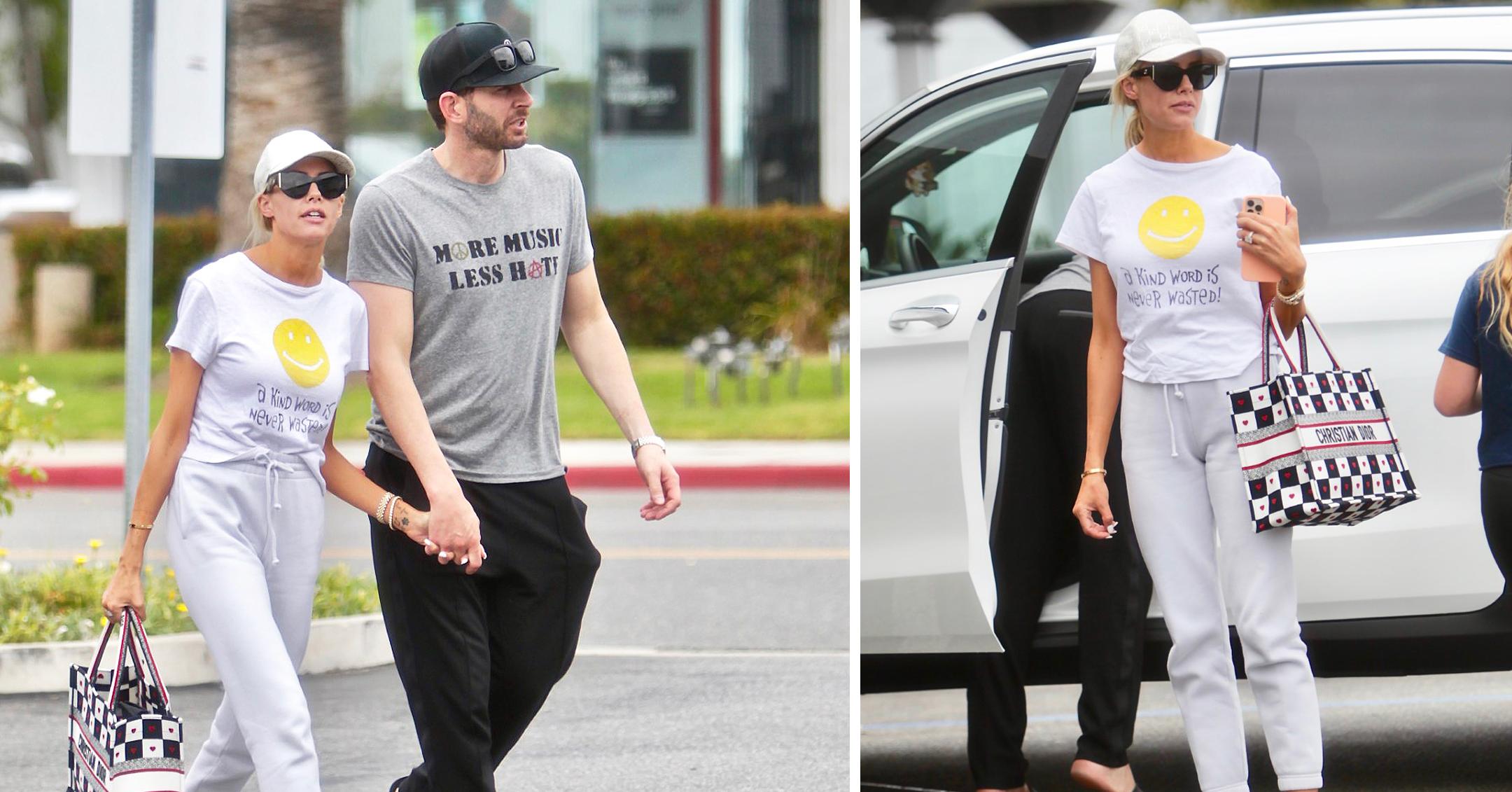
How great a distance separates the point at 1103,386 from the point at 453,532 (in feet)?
4.90

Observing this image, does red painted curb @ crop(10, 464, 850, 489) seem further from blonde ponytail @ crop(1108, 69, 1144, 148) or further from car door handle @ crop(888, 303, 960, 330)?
blonde ponytail @ crop(1108, 69, 1144, 148)

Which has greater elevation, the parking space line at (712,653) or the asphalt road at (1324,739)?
the parking space line at (712,653)

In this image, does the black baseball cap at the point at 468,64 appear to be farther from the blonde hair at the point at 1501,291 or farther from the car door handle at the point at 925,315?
the blonde hair at the point at 1501,291

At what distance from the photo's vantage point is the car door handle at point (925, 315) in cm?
471

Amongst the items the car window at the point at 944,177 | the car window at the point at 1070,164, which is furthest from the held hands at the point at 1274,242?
the car window at the point at 1070,164

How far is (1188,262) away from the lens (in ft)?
13.1

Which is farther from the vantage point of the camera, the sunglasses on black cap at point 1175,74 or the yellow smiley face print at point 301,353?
the sunglasses on black cap at point 1175,74

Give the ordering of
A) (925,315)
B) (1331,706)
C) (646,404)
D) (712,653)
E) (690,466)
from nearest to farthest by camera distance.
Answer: (925,315)
(1331,706)
(712,653)
(690,466)
(646,404)

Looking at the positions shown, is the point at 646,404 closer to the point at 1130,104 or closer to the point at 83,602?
the point at 83,602

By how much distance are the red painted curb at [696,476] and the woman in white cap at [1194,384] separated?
29.5ft

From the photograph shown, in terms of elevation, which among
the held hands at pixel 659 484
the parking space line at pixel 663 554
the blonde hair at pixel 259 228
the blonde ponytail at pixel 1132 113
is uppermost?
the blonde ponytail at pixel 1132 113

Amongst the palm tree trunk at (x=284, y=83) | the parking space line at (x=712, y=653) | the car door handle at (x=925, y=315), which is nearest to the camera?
the car door handle at (x=925, y=315)

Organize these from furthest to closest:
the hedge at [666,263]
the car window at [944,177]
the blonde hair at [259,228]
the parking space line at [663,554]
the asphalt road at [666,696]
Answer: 1. the hedge at [666,263]
2. the parking space line at [663,554]
3. the asphalt road at [666,696]
4. the car window at [944,177]
5. the blonde hair at [259,228]


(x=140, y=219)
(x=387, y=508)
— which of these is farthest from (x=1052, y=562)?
(x=140, y=219)
